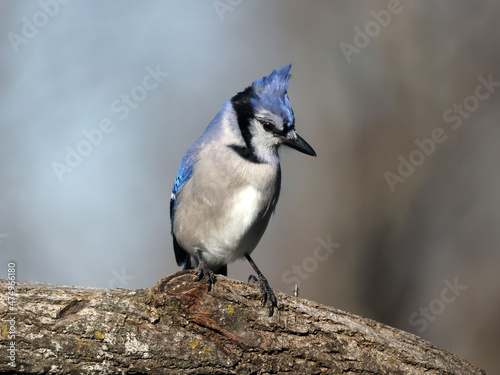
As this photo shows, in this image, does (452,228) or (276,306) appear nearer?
(276,306)

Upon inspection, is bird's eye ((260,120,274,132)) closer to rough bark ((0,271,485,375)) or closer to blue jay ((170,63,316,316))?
blue jay ((170,63,316,316))

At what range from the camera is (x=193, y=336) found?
279 centimetres

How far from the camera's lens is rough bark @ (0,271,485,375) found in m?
2.58

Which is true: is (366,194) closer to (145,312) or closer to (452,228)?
(452,228)

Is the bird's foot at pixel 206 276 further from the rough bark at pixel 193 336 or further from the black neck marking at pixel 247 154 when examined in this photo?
the black neck marking at pixel 247 154

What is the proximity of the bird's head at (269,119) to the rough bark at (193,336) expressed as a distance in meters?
1.34

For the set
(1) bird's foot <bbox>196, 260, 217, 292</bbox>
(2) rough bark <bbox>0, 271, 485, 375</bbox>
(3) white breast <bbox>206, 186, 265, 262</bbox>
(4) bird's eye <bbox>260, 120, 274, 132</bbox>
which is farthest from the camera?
(4) bird's eye <bbox>260, 120, 274, 132</bbox>

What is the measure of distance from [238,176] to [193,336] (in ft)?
4.88

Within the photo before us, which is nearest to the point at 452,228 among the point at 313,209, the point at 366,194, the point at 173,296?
the point at 366,194

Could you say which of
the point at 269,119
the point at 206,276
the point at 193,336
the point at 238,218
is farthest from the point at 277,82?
the point at 193,336

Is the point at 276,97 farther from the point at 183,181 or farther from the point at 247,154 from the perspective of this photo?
the point at 183,181

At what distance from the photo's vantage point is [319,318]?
3.07 m

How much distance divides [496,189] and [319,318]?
422 centimetres

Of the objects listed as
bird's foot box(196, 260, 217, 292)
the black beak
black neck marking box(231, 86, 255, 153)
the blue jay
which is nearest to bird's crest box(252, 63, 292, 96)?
the blue jay
